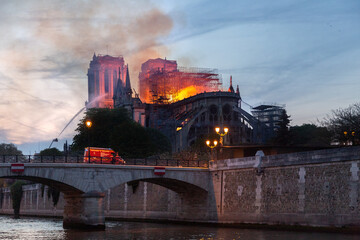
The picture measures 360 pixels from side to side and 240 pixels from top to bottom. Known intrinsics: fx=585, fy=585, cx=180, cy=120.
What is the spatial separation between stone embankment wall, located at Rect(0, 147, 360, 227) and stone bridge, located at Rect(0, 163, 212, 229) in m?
3.82

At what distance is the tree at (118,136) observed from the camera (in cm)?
9013

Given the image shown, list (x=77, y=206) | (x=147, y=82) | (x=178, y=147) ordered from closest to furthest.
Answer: (x=77, y=206), (x=178, y=147), (x=147, y=82)

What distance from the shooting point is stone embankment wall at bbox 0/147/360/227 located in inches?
1481

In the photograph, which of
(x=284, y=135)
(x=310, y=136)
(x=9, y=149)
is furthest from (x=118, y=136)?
(x=9, y=149)

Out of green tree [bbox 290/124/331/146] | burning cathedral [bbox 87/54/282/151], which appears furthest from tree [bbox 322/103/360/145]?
burning cathedral [bbox 87/54/282/151]

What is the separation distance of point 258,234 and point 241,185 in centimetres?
907

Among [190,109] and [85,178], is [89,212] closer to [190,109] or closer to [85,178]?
→ [85,178]

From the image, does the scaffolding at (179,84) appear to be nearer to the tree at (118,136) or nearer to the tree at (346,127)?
the tree at (118,136)

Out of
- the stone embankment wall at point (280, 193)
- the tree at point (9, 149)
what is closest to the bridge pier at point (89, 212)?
the stone embankment wall at point (280, 193)

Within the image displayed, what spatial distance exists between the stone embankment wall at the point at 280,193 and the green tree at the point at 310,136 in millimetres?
23964

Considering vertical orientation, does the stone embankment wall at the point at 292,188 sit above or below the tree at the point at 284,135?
below

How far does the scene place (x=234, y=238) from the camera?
→ 3747 centimetres

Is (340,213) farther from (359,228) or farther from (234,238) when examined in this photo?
(234,238)

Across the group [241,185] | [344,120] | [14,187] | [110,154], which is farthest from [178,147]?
[241,185]
